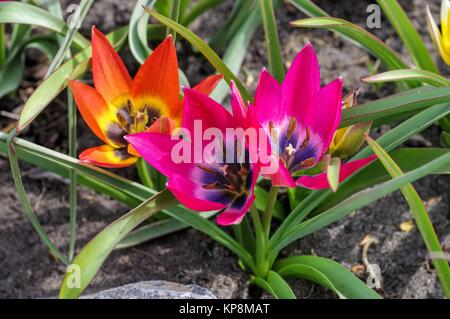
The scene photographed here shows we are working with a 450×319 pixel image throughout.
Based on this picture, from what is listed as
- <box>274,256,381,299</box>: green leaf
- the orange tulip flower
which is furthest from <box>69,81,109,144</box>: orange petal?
<box>274,256,381,299</box>: green leaf

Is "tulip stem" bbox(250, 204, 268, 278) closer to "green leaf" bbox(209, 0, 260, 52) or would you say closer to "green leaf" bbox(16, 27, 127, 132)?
"green leaf" bbox(16, 27, 127, 132)

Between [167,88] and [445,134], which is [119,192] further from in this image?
[445,134]

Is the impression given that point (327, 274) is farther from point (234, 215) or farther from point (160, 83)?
point (160, 83)

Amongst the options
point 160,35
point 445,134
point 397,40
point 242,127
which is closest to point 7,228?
point 160,35

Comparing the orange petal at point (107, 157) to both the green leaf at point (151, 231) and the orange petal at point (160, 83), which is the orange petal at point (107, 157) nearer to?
the orange petal at point (160, 83)

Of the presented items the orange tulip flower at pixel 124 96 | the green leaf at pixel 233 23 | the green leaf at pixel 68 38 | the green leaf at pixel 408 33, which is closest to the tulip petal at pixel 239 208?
the orange tulip flower at pixel 124 96
